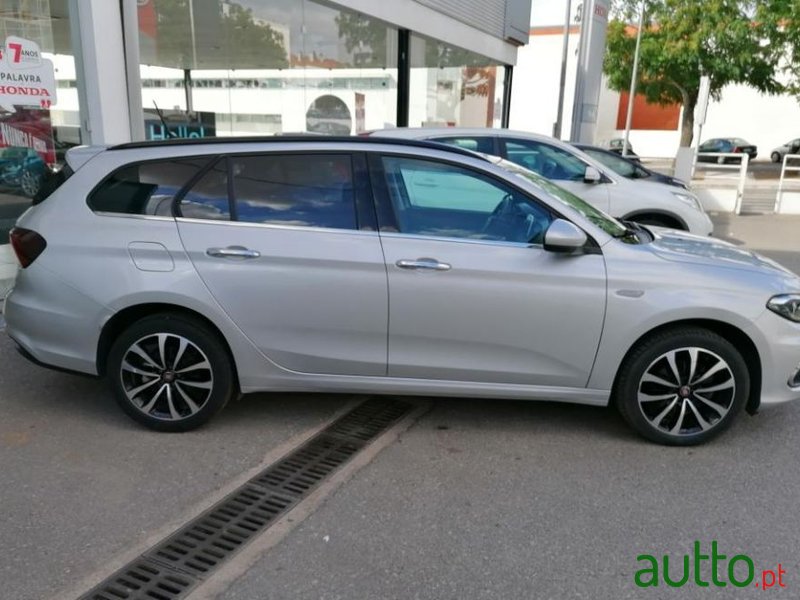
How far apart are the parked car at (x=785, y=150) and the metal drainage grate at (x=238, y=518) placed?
40.8 metres

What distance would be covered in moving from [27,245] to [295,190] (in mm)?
1593

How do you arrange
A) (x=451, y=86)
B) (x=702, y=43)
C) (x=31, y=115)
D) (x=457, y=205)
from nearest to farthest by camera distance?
1. (x=457, y=205)
2. (x=31, y=115)
3. (x=451, y=86)
4. (x=702, y=43)

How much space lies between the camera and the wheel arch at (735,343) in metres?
3.76

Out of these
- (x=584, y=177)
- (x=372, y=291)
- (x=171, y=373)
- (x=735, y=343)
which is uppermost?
(x=584, y=177)

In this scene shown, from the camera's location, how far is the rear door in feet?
12.3

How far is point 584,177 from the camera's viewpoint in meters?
8.03

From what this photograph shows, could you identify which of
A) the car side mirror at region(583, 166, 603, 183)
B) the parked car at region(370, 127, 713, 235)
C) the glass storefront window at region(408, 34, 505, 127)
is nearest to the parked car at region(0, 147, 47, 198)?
the parked car at region(370, 127, 713, 235)

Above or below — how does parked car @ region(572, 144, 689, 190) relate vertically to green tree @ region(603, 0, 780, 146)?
below

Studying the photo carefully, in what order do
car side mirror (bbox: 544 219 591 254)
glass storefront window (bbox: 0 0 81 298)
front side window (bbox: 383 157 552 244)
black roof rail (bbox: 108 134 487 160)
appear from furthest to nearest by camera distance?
glass storefront window (bbox: 0 0 81 298) < black roof rail (bbox: 108 134 487 160) < front side window (bbox: 383 157 552 244) < car side mirror (bbox: 544 219 591 254)

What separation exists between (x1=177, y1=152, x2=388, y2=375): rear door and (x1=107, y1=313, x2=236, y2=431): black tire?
26 cm

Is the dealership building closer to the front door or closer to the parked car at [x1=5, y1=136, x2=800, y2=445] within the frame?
the parked car at [x1=5, y1=136, x2=800, y2=445]

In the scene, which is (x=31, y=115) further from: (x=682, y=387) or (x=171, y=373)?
(x=682, y=387)

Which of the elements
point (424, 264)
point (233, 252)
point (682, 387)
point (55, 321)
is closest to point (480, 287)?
point (424, 264)

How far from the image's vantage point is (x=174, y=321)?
3850mm
